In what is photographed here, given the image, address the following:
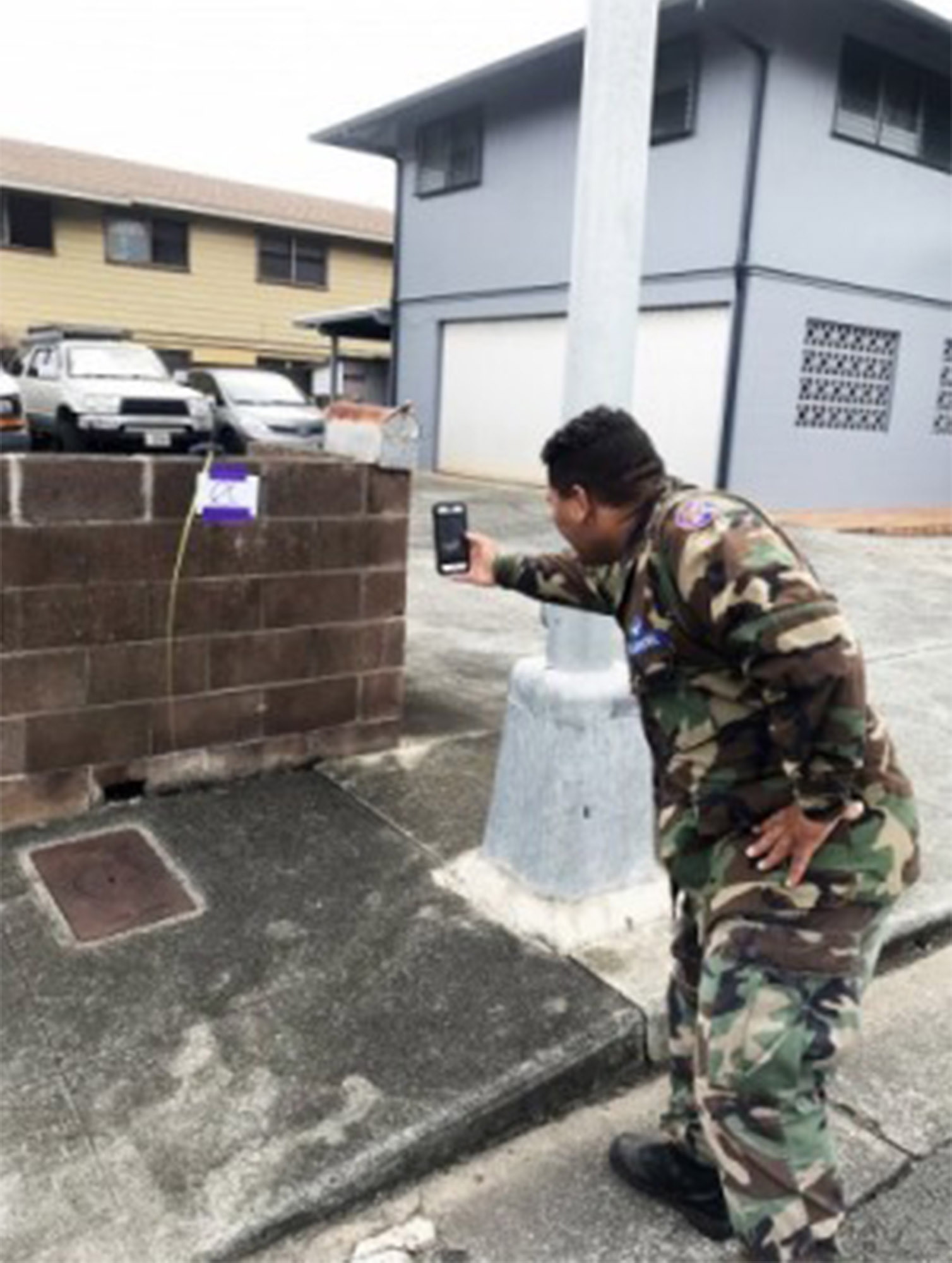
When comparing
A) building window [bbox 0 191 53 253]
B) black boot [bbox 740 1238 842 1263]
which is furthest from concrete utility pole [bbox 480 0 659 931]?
building window [bbox 0 191 53 253]

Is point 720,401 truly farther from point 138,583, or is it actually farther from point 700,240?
point 138,583

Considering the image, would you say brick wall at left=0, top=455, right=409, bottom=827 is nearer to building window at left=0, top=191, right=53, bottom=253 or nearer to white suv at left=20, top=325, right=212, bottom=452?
white suv at left=20, top=325, right=212, bottom=452

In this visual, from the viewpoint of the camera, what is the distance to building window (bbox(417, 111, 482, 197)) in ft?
53.9

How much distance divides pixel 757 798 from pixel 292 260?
2535 cm

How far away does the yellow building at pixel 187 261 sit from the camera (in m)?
22.2

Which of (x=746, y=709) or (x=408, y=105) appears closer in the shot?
(x=746, y=709)

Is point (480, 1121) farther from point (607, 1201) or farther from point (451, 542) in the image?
point (451, 542)

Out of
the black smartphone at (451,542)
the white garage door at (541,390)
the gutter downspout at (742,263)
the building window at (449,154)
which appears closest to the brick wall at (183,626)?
the black smartphone at (451,542)

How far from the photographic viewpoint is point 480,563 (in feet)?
9.16

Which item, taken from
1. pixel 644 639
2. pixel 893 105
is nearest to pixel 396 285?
pixel 893 105

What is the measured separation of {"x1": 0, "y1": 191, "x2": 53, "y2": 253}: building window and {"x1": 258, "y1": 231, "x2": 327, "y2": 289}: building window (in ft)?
14.8

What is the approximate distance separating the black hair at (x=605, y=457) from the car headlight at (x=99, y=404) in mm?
12721

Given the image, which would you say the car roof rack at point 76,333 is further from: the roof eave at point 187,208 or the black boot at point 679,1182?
the black boot at point 679,1182

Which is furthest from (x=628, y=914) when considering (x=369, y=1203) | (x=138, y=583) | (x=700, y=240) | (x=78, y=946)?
(x=700, y=240)
